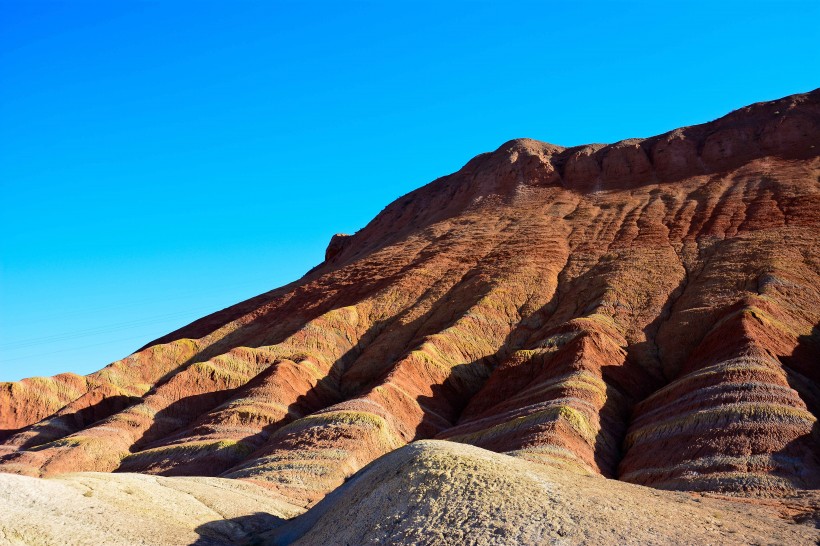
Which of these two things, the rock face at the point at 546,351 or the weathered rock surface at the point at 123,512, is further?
the rock face at the point at 546,351

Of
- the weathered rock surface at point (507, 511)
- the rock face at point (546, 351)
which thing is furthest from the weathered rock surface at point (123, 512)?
the rock face at point (546, 351)

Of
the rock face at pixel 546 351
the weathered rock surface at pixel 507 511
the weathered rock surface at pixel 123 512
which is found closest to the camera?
the weathered rock surface at pixel 507 511

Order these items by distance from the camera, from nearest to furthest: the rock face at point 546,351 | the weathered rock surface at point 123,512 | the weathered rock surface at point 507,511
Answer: the weathered rock surface at point 507,511, the weathered rock surface at point 123,512, the rock face at point 546,351

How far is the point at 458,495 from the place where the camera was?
2173cm

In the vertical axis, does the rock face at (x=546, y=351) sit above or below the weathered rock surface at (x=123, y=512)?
above

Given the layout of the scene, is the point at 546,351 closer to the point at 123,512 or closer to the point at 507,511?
the point at 507,511

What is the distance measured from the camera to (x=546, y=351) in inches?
2231

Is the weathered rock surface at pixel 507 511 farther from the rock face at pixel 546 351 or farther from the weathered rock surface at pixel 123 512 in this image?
the rock face at pixel 546 351

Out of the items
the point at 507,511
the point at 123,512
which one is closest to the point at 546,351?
the point at 507,511

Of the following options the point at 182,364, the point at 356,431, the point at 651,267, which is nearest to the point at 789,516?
the point at 356,431

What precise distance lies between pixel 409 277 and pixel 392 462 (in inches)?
2224

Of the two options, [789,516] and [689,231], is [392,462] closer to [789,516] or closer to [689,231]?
[789,516]

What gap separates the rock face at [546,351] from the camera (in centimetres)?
4072

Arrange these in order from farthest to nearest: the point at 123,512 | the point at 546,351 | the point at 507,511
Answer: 1. the point at 546,351
2. the point at 123,512
3. the point at 507,511
